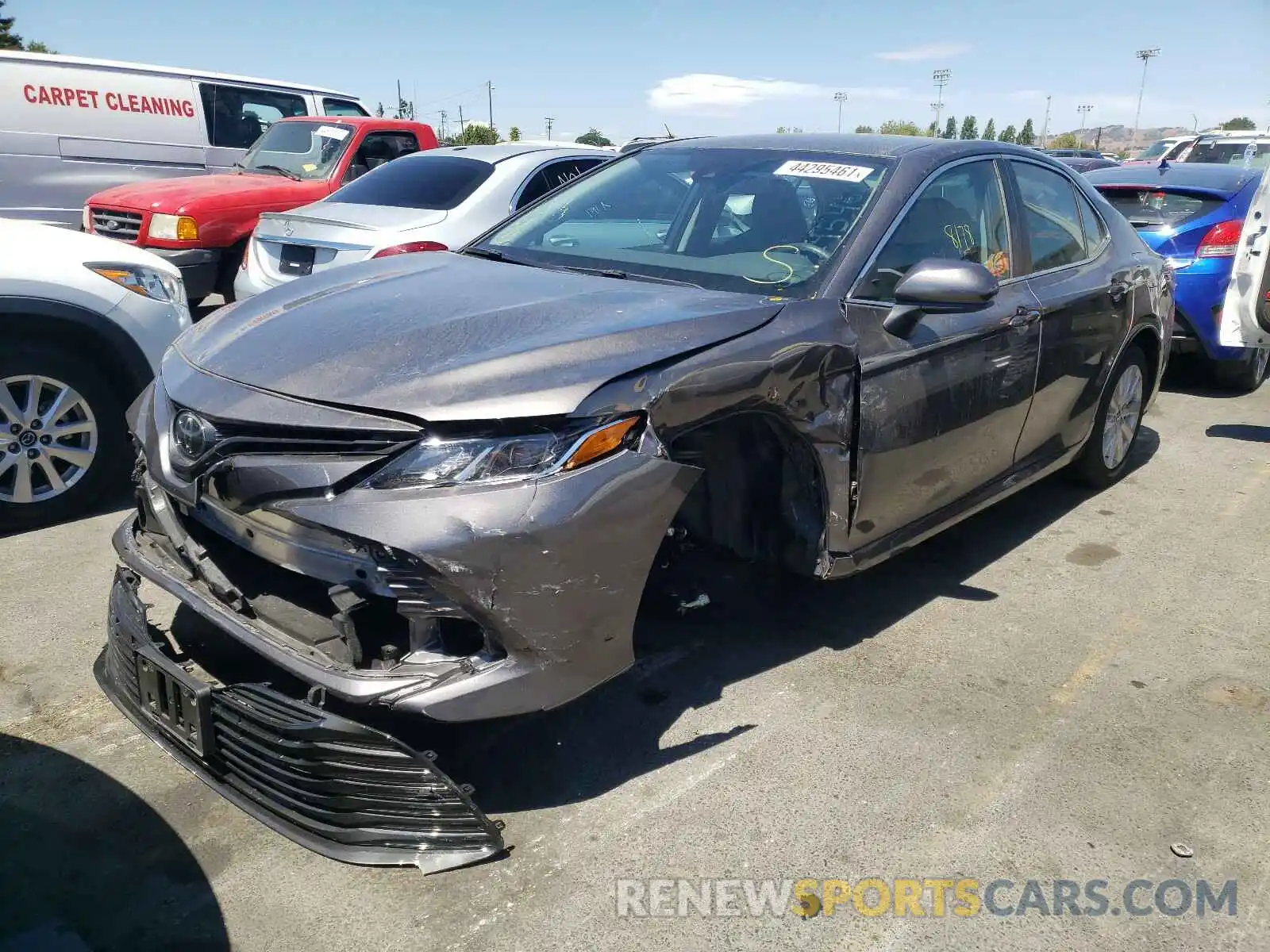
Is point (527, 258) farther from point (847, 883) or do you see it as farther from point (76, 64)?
point (76, 64)

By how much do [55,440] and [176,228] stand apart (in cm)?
372

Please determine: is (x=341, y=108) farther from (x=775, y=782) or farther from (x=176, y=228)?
(x=775, y=782)

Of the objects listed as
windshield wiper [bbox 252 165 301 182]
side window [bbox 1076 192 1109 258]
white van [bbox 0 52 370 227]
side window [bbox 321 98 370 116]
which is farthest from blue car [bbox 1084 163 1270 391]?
white van [bbox 0 52 370 227]

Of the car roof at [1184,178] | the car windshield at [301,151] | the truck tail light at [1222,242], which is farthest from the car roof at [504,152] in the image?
the truck tail light at [1222,242]

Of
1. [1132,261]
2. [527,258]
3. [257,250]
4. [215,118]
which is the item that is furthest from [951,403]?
[215,118]

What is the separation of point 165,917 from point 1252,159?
16432 mm

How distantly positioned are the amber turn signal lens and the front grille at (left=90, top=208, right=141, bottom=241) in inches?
261

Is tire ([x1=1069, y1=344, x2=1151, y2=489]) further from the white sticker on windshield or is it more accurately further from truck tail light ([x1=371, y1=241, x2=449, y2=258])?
truck tail light ([x1=371, y1=241, x2=449, y2=258])

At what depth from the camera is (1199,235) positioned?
7148 mm

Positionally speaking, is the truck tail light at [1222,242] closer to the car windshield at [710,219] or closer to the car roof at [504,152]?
the car roof at [504,152]

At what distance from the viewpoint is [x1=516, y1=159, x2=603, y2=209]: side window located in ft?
21.6

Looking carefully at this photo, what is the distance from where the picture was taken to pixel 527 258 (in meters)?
3.70

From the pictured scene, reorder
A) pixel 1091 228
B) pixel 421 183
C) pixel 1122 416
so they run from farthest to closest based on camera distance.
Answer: pixel 421 183 → pixel 1122 416 → pixel 1091 228

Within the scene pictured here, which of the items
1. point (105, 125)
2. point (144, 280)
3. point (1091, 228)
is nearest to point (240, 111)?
point (105, 125)
